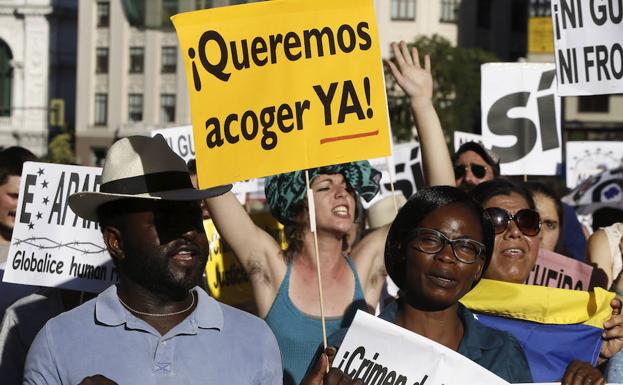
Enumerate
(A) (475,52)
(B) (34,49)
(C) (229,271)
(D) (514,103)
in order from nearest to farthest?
1. (C) (229,271)
2. (D) (514,103)
3. (A) (475,52)
4. (B) (34,49)

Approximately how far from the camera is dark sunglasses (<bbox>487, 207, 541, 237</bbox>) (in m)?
4.73

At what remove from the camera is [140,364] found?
11.3ft

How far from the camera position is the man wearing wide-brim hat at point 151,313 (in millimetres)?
3441

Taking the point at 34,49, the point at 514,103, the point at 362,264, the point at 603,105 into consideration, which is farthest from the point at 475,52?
the point at 362,264

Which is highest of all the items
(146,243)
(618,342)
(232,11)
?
(232,11)

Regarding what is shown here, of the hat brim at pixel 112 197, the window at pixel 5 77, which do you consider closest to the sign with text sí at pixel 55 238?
the hat brim at pixel 112 197

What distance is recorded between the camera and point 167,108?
64562 mm

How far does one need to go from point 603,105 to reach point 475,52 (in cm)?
548

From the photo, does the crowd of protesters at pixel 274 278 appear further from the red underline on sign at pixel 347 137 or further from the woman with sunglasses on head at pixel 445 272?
the red underline on sign at pixel 347 137

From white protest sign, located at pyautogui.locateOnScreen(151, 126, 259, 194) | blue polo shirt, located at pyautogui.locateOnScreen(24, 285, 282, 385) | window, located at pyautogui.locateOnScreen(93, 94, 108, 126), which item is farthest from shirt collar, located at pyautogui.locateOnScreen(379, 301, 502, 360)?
window, located at pyautogui.locateOnScreen(93, 94, 108, 126)

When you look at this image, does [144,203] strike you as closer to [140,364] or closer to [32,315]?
[140,364]

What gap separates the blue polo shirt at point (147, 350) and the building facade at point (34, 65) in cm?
7240

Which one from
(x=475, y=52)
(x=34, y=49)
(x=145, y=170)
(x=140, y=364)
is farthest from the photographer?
(x=34, y=49)

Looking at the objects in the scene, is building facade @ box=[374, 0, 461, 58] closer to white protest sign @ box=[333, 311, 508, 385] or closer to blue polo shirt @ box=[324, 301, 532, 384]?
blue polo shirt @ box=[324, 301, 532, 384]
